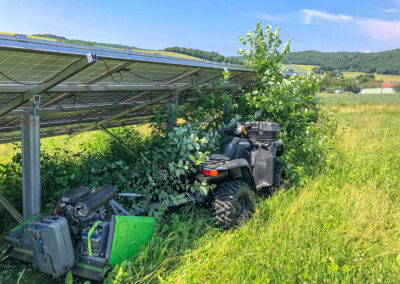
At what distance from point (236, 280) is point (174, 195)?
4.87 ft

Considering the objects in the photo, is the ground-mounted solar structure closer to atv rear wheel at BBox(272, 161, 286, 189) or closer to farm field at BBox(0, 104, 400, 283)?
farm field at BBox(0, 104, 400, 283)

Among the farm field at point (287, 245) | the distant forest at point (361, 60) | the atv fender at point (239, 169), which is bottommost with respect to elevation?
the farm field at point (287, 245)

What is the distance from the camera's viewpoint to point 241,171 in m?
5.00

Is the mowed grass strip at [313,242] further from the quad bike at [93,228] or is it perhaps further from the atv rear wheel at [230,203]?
the quad bike at [93,228]

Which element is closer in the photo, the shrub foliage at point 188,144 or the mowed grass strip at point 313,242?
the mowed grass strip at point 313,242

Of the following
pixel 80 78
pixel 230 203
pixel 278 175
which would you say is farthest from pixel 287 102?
pixel 80 78

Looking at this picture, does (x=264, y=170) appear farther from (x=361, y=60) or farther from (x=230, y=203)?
(x=361, y=60)

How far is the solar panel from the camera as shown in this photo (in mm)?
3279

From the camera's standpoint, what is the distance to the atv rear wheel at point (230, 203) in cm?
428

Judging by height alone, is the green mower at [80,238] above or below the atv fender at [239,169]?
below

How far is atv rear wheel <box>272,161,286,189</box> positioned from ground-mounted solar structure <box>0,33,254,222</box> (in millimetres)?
1986

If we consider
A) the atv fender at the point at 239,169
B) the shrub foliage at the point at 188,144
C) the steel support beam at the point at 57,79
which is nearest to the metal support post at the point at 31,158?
the steel support beam at the point at 57,79

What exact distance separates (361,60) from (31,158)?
94.4m

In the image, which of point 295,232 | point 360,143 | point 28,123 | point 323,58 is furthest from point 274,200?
point 323,58
